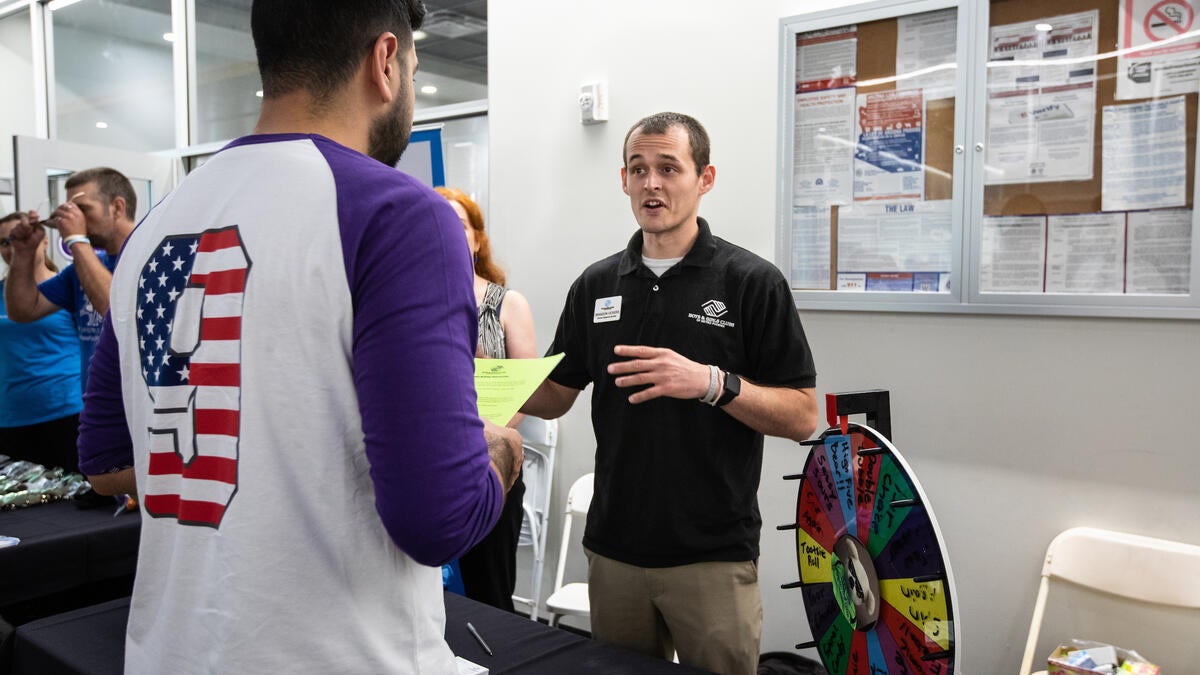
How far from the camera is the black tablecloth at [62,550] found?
2217mm

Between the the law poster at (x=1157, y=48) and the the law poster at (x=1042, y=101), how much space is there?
0.08 m

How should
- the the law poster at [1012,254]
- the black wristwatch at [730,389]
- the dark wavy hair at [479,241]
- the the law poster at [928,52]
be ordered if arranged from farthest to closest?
the dark wavy hair at [479,241] < the the law poster at [928,52] < the the law poster at [1012,254] < the black wristwatch at [730,389]

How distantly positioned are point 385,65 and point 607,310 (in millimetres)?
1160

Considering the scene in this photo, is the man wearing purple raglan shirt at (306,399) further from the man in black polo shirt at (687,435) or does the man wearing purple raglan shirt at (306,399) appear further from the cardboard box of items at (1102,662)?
the cardboard box of items at (1102,662)

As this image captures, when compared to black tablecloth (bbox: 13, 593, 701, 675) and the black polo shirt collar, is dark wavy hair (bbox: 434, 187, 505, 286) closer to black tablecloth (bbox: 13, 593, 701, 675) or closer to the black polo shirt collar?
the black polo shirt collar

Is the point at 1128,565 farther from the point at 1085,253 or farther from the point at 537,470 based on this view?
the point at 537,470

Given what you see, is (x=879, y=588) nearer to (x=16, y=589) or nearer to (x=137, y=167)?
(x=16, y=589)

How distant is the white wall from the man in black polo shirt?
96cm

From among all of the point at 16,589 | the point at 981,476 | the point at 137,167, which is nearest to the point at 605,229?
the point at 981,476

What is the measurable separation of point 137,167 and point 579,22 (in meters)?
3.42

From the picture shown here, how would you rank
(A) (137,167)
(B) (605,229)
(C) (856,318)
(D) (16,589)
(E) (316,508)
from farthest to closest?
(A) (137,167) → (B) (605,229) → (C) (856,318) → (D) (16,589) → (E) (316,508)

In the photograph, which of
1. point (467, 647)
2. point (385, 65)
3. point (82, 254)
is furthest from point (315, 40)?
point (82, 254)

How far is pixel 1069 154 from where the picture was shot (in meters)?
2.35

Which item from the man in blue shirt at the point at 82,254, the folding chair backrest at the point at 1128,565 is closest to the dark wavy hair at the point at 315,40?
the folding chair backrest at the point at 1128,565
